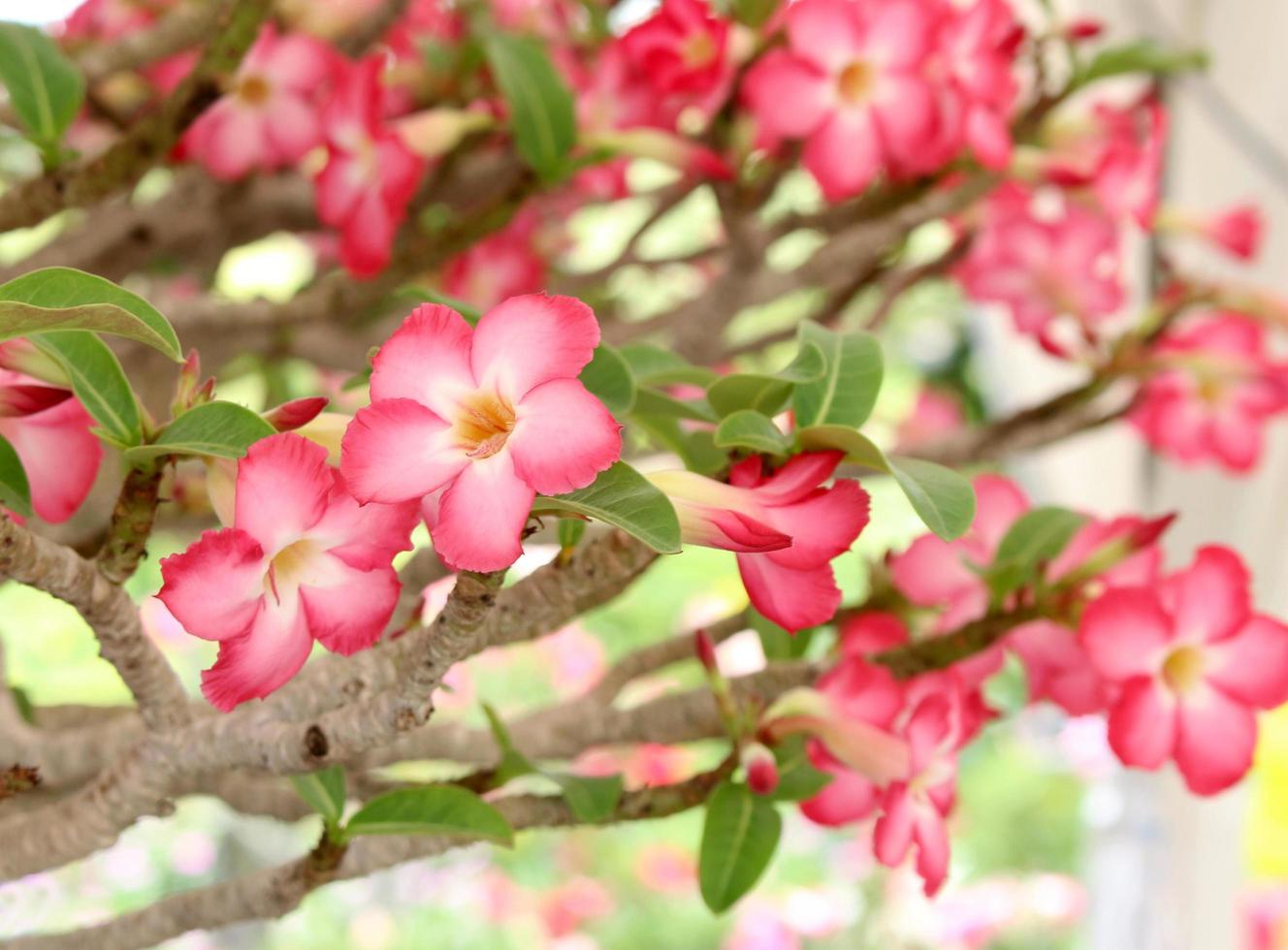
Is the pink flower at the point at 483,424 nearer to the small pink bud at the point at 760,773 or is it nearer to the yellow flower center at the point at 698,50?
the small pink bud at the point at 760,773

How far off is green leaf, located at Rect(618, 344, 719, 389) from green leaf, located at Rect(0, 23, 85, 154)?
25cm

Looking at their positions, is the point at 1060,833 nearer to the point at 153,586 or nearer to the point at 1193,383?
the point at 153,586

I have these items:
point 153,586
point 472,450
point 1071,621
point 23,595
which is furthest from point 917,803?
point 23,595

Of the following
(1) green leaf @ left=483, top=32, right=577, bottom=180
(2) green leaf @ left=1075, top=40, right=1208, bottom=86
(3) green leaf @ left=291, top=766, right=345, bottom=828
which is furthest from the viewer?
(2) green leaf @ left=1075, top=40, right=1208, bottom=86

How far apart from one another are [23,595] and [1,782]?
71.0 inches

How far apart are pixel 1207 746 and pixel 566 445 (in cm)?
31

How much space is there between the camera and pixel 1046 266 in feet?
2.79

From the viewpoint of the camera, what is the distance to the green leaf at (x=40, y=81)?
52 centimetres

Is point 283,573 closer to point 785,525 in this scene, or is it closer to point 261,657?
point 261,657

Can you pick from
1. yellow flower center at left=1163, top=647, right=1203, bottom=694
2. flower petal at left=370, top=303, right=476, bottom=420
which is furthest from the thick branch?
yellow flower center at left=1163, top=647, right=1203, bottom=694

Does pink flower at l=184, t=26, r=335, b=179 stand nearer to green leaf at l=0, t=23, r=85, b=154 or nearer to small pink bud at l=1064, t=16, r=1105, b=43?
green leaf at l=0, t=23, r=85, b=154

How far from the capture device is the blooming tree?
12.9 inches

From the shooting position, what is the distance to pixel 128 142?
53 centimetres

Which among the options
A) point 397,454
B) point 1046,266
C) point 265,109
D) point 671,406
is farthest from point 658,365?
point 1046,266
